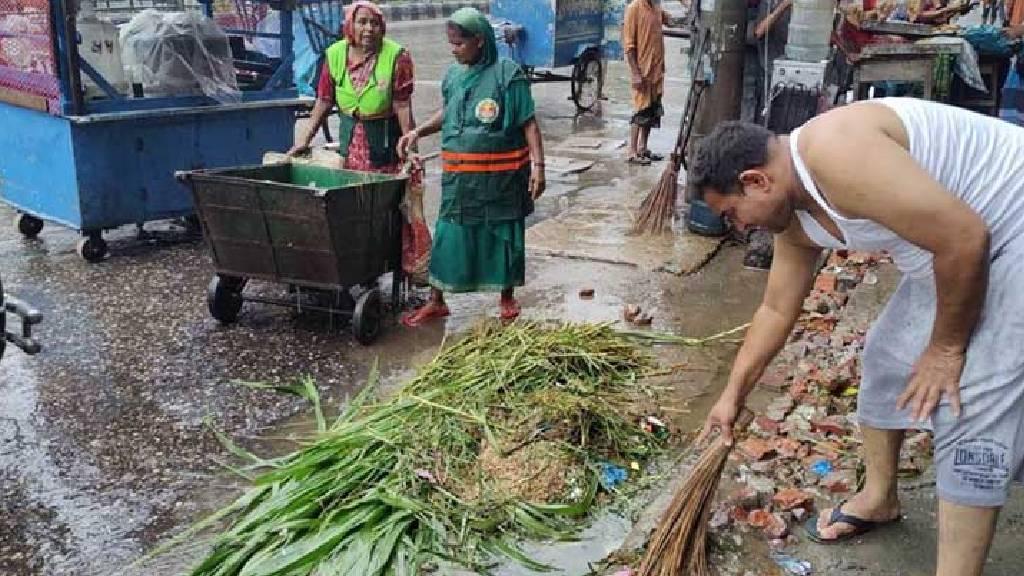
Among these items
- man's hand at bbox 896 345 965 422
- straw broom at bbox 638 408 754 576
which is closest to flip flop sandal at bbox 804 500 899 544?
straw broom at bbox 638 408 754 576

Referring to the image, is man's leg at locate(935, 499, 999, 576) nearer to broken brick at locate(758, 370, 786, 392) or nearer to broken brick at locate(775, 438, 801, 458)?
broken brick at locate(775, 438, 801, 458)

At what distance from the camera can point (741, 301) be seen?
5969 mm

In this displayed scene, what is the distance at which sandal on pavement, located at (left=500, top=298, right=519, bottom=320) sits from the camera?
5.67m

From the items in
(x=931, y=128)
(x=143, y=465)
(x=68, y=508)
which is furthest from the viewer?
(x=143, y=465)

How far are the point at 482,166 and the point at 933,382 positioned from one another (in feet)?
10.2

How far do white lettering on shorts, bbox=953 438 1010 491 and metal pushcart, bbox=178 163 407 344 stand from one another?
325 centimetres

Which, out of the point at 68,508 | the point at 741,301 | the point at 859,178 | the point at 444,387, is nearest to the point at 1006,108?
the point at 741,301

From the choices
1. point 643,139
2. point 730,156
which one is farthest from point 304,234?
point 643,139

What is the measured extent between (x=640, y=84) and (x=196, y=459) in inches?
274

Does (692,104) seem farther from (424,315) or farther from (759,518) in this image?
(759,518)

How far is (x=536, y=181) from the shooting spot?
5.41 meters

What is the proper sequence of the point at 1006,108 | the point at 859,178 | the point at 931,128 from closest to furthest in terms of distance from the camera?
the point at 859,178 → the point at 931,128 → the point at 1006,108

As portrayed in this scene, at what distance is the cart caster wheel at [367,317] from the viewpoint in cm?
528

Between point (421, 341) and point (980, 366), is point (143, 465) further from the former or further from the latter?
point (980, 366)
